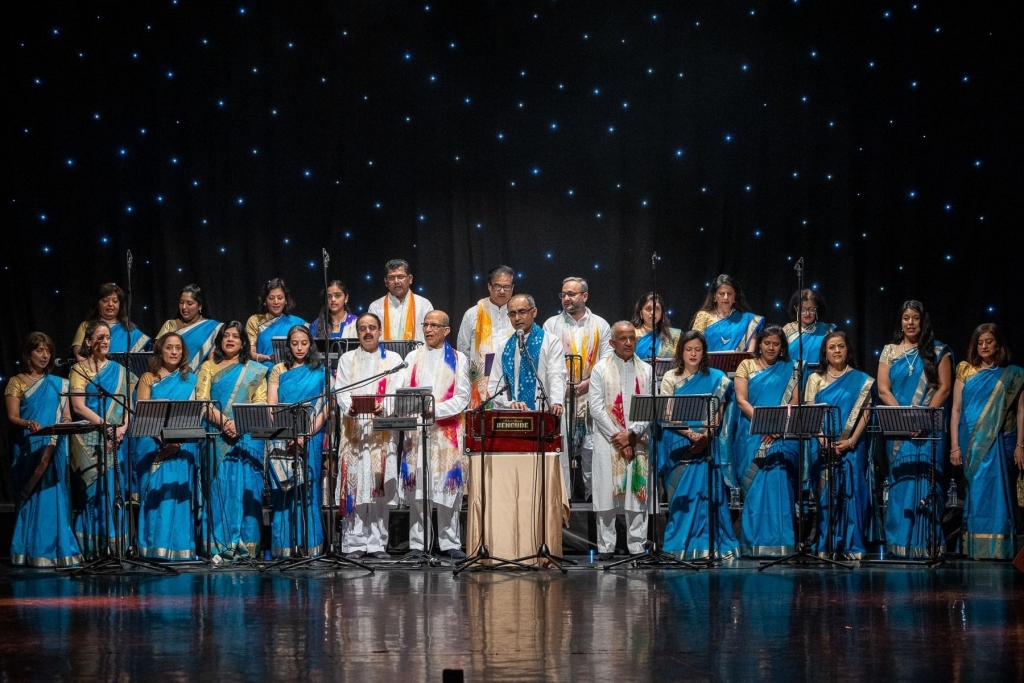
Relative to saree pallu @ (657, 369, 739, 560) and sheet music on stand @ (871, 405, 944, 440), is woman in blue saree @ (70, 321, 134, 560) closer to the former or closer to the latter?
saree pallu @ (657, 369, 739, 560)

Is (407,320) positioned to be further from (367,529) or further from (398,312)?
(367,529)

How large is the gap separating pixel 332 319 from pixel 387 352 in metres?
0.88

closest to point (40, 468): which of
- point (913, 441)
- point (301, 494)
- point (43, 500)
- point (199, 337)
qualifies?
point (43, 500)

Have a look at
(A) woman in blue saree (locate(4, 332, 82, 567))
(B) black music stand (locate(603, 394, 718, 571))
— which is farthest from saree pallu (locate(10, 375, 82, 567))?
(B) black music stand (locate(603, 394, 718, 571))

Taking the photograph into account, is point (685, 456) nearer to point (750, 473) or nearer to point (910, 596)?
point (750, 473)

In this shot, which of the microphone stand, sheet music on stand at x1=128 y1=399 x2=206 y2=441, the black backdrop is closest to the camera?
the microphone stand

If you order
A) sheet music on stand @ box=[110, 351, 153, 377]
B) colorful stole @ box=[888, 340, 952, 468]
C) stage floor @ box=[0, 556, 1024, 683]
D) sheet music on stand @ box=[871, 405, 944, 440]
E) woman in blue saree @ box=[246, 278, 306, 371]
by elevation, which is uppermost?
woman in blue saree @ box=[246, 278, 306, 371]

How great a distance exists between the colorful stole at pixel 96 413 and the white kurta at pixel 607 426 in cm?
311

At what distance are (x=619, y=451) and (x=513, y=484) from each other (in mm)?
936

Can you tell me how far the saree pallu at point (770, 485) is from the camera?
25.7 feet

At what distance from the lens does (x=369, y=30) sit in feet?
32.1

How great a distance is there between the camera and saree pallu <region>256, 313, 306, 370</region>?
8.91 metres

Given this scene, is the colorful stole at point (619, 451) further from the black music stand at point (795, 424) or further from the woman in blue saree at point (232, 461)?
the woman in blue saree at point (232, 461)

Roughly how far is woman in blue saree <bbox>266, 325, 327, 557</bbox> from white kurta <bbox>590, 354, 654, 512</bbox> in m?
1.79
